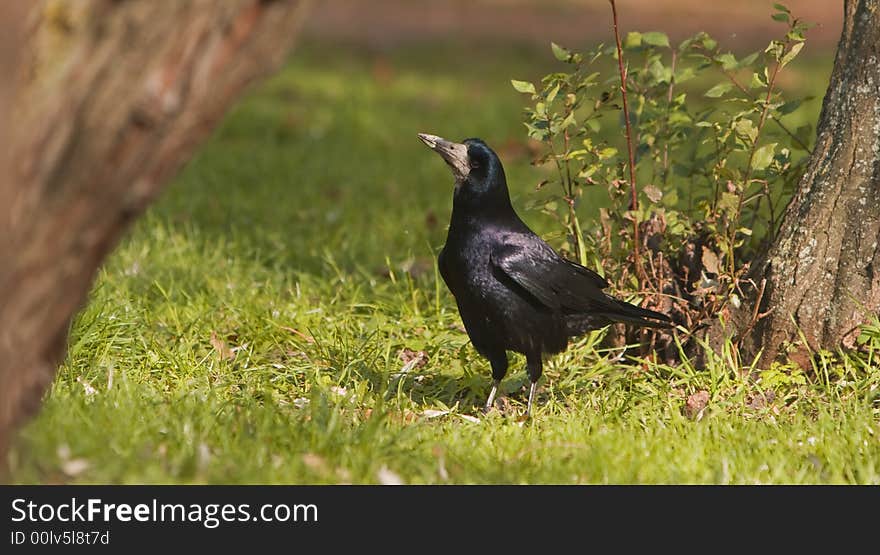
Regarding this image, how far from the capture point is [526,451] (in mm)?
3926

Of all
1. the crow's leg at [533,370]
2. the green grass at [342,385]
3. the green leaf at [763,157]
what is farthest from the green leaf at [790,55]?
the crow's leg at [533,370]

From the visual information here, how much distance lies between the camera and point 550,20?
1612cm

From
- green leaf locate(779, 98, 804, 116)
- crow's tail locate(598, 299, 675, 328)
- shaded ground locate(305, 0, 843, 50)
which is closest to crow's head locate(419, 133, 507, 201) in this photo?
crow's tail locate(598, 299, 675, 328)

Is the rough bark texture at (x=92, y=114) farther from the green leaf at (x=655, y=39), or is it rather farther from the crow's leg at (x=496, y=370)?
the green leaf at (x=655, y=39)

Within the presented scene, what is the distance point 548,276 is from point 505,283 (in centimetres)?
19

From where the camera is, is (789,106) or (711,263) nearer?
(789,106)

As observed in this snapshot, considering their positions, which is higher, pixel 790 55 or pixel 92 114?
pixel 92 114

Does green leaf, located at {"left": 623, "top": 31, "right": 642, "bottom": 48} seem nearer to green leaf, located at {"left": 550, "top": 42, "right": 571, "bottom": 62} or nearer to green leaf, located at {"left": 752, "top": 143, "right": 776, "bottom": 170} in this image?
green leaf, located at {"left": 550, "top": 42, "right": 571, "bottom": 62}

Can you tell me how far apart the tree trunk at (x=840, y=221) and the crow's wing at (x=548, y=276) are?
0.69 m

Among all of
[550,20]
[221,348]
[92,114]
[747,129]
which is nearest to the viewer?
[92,114]

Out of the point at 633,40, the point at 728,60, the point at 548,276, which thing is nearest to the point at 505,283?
the point at 548,276

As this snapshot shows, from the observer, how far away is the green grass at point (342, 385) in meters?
3.63

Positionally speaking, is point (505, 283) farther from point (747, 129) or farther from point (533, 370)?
point (747, 129)
